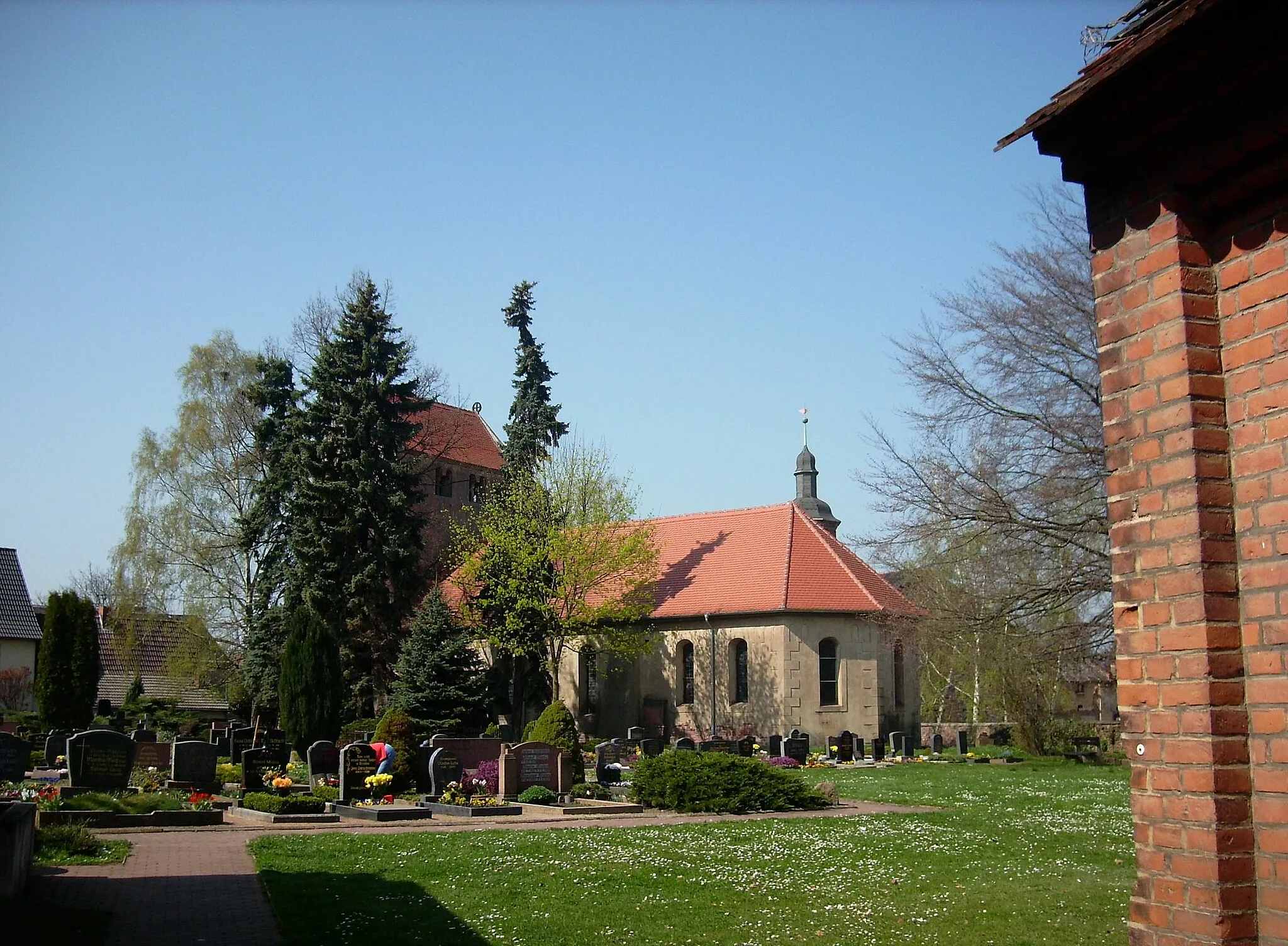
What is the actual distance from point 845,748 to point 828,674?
543cm

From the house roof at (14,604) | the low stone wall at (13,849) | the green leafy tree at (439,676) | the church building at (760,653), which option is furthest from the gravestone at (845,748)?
the house roof at (14,604)

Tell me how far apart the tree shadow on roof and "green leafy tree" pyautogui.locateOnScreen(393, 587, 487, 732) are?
32.4ft

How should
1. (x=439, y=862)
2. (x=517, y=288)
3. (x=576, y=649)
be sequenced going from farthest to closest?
(x=517, y=288), (x=576, y=649), (x=439, y=862)

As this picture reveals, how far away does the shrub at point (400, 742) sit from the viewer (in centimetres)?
2233

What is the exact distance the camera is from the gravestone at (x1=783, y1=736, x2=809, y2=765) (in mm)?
34438

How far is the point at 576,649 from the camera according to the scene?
45.4m

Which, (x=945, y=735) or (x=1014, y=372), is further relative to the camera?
(x=945, y=735)

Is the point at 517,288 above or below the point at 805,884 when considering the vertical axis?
above

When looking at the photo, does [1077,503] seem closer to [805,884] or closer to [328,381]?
[805,884]

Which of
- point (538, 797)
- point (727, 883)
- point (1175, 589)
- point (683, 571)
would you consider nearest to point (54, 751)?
point (538, 797)

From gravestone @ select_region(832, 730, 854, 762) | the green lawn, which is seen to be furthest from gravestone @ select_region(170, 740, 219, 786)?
gravestone @ select_region(832, 730, 854, 762)

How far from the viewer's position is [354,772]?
2036 cm

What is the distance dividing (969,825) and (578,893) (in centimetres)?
826

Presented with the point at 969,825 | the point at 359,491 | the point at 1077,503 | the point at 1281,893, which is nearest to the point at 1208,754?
the point at 1281,893
